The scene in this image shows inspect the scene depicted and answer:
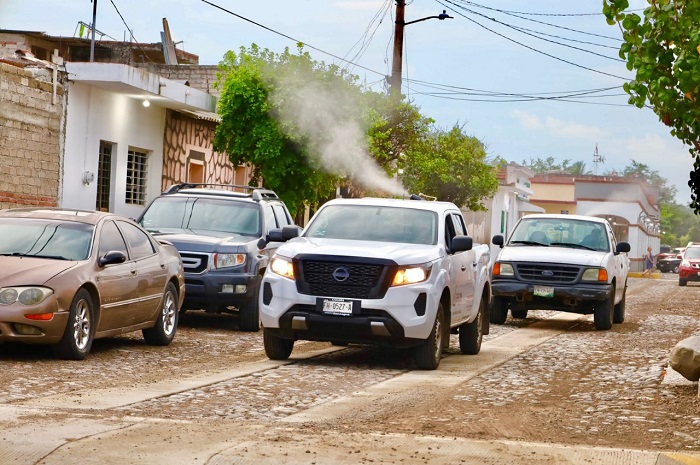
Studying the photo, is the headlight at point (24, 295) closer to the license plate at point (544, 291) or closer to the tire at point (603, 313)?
the license plate at point (544, 291)

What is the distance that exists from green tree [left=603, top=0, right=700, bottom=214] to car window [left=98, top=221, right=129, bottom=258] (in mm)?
5951

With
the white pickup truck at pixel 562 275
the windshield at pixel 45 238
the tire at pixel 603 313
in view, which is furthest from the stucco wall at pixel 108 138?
the windshield at pixel 45 238

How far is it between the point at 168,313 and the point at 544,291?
7.81 metres

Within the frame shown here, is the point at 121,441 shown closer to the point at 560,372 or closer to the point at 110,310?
the point at 110,310

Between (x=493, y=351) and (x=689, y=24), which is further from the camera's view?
(x=493, y=351)

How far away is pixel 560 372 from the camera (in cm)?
1399

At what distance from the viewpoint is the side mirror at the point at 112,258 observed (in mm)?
13453

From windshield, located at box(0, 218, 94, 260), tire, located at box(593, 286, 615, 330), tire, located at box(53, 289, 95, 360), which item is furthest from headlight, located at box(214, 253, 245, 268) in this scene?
tire, located at box(593, 286, 615, 330)

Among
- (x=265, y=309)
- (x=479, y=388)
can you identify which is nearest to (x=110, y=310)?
(x=265, y=309)

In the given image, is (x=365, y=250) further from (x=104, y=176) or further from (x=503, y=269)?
(x=104, y=176)

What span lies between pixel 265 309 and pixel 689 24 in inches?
215

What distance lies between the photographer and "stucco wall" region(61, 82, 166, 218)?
26484 millimetres

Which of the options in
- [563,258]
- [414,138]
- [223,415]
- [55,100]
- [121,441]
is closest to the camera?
[121,441]

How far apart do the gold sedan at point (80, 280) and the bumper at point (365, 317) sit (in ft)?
5.73
